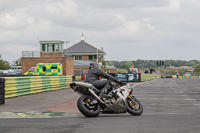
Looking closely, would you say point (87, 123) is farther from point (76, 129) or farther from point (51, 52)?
point (51, 52)

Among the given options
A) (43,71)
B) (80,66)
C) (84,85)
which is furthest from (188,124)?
(80,66)

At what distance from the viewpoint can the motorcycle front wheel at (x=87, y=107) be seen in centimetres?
970

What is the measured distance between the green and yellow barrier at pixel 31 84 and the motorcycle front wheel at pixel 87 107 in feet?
23.6

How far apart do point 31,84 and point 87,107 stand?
10.5m

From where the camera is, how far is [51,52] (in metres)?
61.7

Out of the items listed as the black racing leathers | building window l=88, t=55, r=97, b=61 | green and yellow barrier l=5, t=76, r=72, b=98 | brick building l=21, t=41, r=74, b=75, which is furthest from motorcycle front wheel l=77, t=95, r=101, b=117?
building window l=88, t=55, r=97, b=61

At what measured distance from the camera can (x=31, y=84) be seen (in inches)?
785

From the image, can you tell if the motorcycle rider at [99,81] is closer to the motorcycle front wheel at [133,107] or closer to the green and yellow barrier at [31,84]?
the motorcycle front wheel at [133,107]

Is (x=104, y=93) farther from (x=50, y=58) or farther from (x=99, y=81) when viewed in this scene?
(x=50, y=58)

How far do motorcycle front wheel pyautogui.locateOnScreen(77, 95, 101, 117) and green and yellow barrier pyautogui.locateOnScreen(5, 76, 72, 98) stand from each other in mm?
7182

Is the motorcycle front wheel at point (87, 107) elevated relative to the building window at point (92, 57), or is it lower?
lower

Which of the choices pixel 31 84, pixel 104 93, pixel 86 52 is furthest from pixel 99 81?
pixel 86 52

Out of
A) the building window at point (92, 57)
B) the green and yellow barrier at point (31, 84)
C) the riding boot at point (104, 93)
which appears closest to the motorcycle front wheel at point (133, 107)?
the riding boot at point (104, 93)

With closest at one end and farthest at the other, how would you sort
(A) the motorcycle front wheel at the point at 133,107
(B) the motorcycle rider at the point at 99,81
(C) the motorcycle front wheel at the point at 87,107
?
1. (C) the motorcycle front wheel at the point at 87,107
2. (B) the motorcycle rider at the point at 99,81
3. (A) the motorcycle front wheel at the point at 133,107
